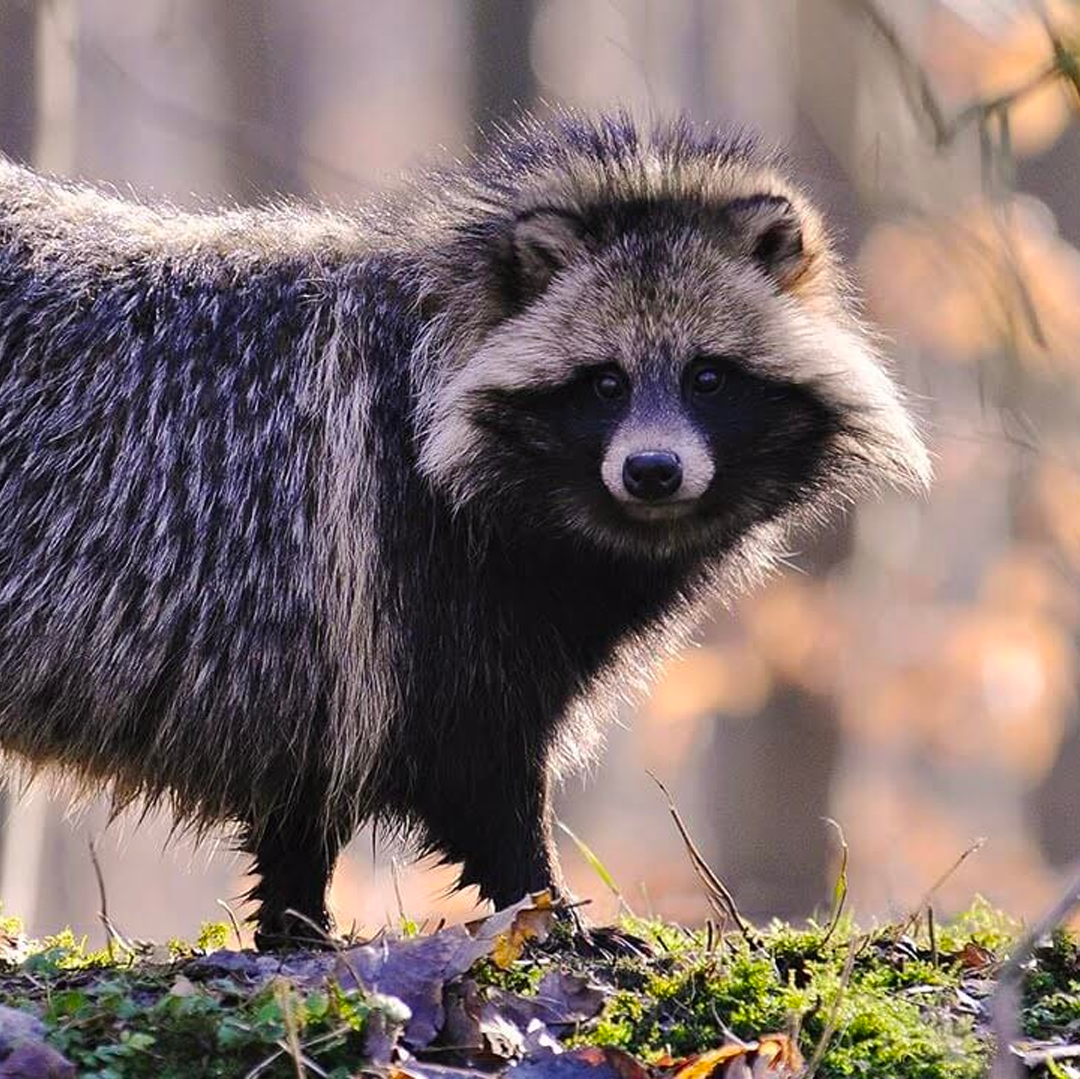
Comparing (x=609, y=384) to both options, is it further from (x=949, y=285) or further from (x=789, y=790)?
(x=789, y=790)

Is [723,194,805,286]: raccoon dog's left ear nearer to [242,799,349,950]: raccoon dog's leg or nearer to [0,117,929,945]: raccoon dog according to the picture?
[0,117,929,945]: raccoon dog

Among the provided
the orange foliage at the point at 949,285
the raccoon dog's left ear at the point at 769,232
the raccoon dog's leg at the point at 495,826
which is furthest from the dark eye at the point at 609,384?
the orange foliage at the point at 949,285

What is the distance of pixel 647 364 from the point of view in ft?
20.1

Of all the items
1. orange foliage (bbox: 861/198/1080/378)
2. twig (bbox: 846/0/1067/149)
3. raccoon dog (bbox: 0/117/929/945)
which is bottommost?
raccoon dog (bbox: 0/117/929/945)

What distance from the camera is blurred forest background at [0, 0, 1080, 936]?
42.4 feet

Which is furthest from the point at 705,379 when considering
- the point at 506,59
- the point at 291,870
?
the point at 506,59

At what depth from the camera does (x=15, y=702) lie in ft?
20.7

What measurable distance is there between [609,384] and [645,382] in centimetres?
14

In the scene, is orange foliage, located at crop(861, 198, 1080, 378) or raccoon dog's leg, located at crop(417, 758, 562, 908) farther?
orange foliage, located at crop(861, 198, 1080, 378)

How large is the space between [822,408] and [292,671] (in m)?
1.96

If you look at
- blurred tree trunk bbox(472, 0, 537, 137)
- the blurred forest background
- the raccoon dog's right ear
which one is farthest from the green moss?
blurred tree trunk bbox(472, 0, 537, 137)

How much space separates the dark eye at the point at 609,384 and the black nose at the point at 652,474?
0.33 meters

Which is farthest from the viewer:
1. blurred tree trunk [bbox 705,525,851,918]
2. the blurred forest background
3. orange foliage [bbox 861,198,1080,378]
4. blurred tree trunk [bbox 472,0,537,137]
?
blurred tree trunk [bbox 472,0,537,137]

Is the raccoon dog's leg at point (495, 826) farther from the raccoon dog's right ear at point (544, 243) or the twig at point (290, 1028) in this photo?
the twig at point (290, 1028)
